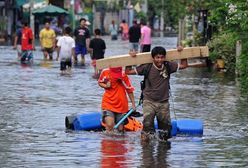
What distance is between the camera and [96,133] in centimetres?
1644

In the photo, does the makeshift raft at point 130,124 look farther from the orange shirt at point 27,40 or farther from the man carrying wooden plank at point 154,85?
the orange shirt at point 27,40

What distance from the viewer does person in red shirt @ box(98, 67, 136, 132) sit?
52.9 feet

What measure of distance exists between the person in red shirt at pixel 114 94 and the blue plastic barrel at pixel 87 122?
0.48m

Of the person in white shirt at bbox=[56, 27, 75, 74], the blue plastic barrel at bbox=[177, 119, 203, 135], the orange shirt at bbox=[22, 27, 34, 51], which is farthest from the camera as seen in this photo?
the orange shirt at bbox=[22, 27, 34, 51]

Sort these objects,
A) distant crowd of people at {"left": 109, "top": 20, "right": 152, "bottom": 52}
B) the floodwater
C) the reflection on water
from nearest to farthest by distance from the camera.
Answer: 1. the reflection on water
2. the floodwater
3. distant crowd of people at {"left": 109, "top": 20, "right": 152, "bottom": 52}

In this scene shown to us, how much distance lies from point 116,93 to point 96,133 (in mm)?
771

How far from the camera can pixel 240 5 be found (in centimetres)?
1767

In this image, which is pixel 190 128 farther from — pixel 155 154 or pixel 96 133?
pixel 155 154

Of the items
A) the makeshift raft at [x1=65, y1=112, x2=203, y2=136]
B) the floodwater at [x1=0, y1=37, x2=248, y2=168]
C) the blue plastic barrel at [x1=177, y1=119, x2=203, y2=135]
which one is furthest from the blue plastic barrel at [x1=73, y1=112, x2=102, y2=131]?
the blue plastic barrel at [x1=177, y1=119, x2=203, y2=135]

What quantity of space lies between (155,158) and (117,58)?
2329 millimetres

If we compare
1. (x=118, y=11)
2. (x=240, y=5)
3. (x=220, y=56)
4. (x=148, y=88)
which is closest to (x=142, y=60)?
(x=148, y=88)

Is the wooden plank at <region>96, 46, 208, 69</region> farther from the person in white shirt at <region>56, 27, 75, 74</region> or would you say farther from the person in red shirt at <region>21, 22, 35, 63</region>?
the person in red shirt at <region>21, 22, 35, 63</region>

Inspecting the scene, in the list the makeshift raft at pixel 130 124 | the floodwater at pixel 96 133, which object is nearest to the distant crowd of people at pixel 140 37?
the floodwater at pixel 96 133

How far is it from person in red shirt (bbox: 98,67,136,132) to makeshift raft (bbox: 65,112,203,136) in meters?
0.37
